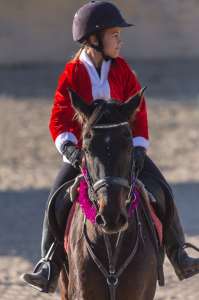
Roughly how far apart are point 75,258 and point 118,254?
31cm

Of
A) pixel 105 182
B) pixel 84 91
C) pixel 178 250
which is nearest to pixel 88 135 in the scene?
pixel 105 182

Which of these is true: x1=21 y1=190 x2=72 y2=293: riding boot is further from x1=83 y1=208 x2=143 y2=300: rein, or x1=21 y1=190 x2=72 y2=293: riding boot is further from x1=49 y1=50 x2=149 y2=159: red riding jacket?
x1=83 y1=208 x2=143 y2=300: rein

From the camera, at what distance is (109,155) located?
570 centimetres

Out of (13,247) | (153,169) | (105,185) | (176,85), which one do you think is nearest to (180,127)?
(176,85)

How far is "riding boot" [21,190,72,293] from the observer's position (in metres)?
7.00

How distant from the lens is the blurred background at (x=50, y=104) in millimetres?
12383

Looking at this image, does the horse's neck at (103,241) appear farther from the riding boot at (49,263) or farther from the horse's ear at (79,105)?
the horse's ear at (79,105)

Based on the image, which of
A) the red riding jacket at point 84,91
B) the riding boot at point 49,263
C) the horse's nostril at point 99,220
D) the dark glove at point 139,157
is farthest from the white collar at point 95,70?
the horse's nostril at point 99,220

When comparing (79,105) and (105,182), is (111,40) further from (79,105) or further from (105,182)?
(105,182)

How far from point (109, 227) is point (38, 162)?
1121 cm

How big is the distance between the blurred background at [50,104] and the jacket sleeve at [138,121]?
10.3 feet

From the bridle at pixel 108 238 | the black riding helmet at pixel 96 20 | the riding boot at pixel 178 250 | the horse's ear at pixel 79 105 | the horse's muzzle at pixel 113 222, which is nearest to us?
the horse's muzzle at pixel 113 222

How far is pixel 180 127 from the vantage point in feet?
61.6

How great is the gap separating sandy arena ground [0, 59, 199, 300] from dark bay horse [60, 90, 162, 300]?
3.15 m
